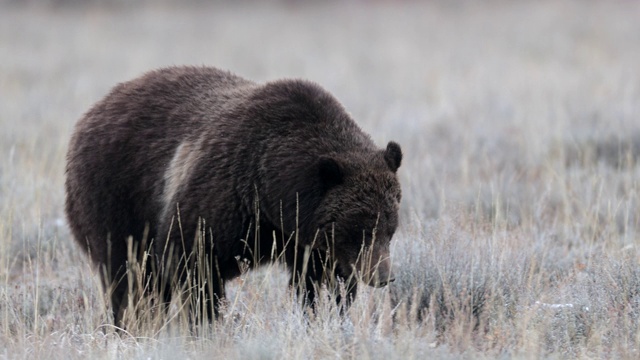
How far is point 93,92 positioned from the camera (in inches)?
616

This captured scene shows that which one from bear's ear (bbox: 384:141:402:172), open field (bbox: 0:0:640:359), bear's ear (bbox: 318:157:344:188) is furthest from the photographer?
bear's ear (bbox: 384:141:402:172)

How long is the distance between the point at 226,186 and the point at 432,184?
4.04m

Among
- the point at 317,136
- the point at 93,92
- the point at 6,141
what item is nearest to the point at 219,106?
the point at 317,136

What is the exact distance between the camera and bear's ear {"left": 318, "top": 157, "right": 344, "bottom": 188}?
493 centimetres

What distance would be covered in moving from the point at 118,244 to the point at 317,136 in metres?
1.45

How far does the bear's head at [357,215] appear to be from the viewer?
16.2 feet

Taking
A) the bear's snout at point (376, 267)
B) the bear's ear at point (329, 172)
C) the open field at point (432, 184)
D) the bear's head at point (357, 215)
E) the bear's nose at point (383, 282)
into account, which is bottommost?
the open field at point (432, 184)

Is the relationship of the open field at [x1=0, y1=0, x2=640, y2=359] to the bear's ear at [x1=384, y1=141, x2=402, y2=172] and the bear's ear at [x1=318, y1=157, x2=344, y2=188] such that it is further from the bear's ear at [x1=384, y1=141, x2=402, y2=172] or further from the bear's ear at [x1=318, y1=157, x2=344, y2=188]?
the bear's ear at [x1=384, y1=141, x2=402, y2=172]

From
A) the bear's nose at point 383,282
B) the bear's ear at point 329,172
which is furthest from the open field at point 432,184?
the bear's ear at point 329,172

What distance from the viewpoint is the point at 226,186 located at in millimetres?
5168

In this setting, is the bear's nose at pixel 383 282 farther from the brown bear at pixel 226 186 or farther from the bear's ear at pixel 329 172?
the bear's ear at pixel 329 172

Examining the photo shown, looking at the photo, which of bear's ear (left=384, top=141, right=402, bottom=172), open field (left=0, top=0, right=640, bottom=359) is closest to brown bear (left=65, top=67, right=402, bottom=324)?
bear's ear (left=384, top=141, right=402, bottom=172)

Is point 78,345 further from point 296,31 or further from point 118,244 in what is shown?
point 296,31

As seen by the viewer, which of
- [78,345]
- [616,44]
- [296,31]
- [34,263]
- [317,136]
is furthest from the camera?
[296,31]
